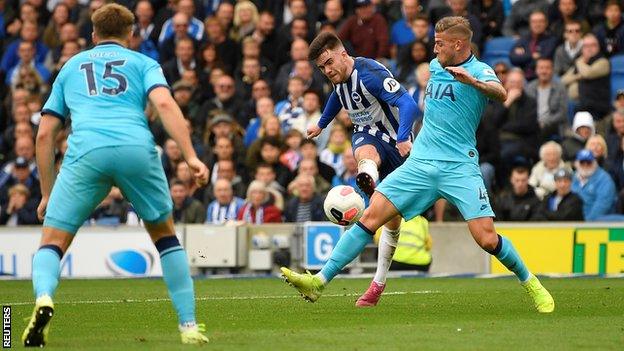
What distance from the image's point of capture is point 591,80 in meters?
20.9

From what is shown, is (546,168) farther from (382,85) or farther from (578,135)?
(382,85)

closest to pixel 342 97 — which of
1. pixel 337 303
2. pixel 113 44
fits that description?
pixel 337 303

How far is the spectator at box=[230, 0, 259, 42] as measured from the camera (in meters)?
24.7

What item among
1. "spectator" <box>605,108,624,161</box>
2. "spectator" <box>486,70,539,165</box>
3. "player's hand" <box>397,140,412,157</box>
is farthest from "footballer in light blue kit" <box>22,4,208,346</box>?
"spectator" <box>486,70,539,165</box>

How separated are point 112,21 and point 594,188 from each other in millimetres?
11131

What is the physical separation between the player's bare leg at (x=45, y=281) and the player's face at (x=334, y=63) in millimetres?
4251

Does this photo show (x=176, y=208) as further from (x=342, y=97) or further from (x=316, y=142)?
(x=342, y=97)

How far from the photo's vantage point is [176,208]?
21.5 metres

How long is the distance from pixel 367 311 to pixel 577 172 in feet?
26.8

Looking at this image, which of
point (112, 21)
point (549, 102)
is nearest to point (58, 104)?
point (112, 21)

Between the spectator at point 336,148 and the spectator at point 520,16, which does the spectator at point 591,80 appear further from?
the spectator at point 336,148

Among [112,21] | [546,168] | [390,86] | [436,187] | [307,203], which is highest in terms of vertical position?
[112,21]

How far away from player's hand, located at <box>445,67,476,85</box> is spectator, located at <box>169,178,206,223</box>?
10.6 metres

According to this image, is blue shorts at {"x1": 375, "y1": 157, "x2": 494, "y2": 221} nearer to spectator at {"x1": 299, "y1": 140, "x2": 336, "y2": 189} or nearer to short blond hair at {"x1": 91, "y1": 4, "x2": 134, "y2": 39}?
short blond hair at {"x1": 91, "y1": 4, "x2": 134, "y2": 39}
